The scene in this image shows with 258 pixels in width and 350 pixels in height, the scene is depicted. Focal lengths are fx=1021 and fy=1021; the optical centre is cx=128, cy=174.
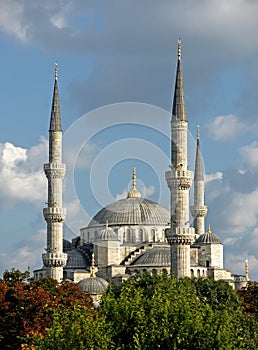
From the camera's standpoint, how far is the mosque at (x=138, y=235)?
5750 centimetres

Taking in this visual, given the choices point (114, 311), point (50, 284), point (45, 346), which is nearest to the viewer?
point (45, 346)

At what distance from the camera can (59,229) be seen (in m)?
61.0

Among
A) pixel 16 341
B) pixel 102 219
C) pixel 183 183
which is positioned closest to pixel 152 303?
pixel 16 341

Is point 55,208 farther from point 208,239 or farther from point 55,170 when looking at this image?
point 208,239

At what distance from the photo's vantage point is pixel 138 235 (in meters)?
75.2

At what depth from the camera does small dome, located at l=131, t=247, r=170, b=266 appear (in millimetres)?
68188

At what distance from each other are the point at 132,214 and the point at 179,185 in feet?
61.3

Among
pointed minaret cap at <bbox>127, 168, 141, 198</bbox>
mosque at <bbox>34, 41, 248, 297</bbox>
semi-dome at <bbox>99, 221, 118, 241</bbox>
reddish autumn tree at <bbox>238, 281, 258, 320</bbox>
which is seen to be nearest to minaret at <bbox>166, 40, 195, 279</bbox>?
mosque at <bbox>34, 41, 248, 297</bbox>

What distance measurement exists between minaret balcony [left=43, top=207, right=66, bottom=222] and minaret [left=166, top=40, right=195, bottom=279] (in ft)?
22.6

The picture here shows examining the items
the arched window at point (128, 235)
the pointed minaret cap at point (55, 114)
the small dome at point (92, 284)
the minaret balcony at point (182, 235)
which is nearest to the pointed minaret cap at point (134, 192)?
the arched window at point (128, 235)

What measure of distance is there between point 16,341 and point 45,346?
10.4 m

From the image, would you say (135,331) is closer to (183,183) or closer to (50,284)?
(50,284)

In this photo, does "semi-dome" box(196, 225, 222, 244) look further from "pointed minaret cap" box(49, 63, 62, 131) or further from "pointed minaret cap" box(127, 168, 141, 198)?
"pointed minaret cap" box(49, 63, 62, 131)

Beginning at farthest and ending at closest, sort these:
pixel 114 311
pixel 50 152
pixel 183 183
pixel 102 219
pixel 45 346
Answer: pixel 102 219, pixel 50 152, pixel 183 183, pixel 114 311, pixel 45 346
